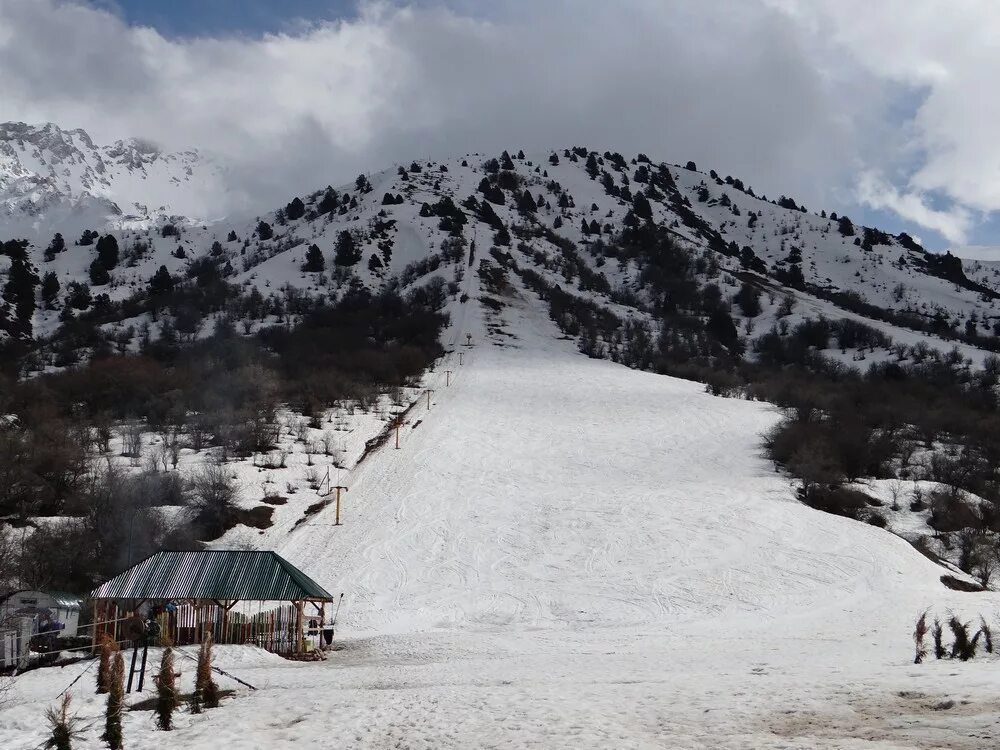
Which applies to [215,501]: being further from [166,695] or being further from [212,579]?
[166,695]

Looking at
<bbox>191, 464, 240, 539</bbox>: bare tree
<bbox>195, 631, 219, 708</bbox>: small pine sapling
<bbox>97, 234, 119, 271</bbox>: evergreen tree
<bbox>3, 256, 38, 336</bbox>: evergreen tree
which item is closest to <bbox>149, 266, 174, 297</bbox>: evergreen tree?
<bbox>3, 256, 38, 336</bbox>: evergreen tree

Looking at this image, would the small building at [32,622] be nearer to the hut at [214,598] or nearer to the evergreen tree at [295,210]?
the hut at [214,598]

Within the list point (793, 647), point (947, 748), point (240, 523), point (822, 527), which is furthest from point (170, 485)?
point (947, 748)

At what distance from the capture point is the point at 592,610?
2031cm

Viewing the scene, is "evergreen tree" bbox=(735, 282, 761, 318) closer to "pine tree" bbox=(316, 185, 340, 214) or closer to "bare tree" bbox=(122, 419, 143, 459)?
"pine tree" bbox=(316, 185, 340, 214)

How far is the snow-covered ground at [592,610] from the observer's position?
9344 millimetres

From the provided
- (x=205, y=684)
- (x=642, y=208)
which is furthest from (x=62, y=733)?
(x=642, y=208)

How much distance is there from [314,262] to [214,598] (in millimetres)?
76537

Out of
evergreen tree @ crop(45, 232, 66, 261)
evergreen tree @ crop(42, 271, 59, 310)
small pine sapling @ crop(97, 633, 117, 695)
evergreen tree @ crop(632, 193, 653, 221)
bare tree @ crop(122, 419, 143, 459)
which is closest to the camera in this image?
small pine sapling @ crop(97, 633, 117, 695)

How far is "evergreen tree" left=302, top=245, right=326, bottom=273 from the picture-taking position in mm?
89438

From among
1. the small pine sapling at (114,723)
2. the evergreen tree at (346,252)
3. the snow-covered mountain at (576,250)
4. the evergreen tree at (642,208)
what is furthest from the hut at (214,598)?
the evergreen tree at (642,208)

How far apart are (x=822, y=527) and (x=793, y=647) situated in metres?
12.7

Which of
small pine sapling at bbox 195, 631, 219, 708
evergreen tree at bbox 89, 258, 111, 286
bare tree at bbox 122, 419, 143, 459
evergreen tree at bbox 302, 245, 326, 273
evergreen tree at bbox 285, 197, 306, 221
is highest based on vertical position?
evergreen tree at bbox 285, 197, 306, 221

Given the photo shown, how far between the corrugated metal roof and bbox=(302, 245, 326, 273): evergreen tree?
7399cm
